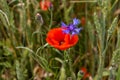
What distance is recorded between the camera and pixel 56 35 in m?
A: 0.90

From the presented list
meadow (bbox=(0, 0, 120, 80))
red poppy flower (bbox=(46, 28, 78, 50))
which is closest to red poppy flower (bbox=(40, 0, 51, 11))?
meadow (bbox=(0, 0, 120, 80))

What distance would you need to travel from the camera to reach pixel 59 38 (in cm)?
91

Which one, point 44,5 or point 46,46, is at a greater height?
point 44,5

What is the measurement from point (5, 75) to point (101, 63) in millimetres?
445

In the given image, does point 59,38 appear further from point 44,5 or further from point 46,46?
point 44,5

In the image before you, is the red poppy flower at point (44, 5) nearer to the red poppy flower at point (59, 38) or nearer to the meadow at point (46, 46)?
the meadow at point (46, 46)

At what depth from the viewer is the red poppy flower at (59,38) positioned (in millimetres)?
825

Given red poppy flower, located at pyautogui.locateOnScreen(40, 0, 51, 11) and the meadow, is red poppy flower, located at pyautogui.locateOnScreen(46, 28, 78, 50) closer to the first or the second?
the meadow

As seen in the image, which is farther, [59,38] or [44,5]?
[44,5]

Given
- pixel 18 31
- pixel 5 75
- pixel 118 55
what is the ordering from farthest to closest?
pixel 18 31
pixel 5 75
pixel 118 55

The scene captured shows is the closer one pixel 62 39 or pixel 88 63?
pixel 62 39

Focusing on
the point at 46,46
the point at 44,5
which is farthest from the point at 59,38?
the point at 44,5

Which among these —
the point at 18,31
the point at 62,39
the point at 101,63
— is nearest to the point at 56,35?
the point at 62,39

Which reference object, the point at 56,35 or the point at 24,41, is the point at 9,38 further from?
the point at 56,35
